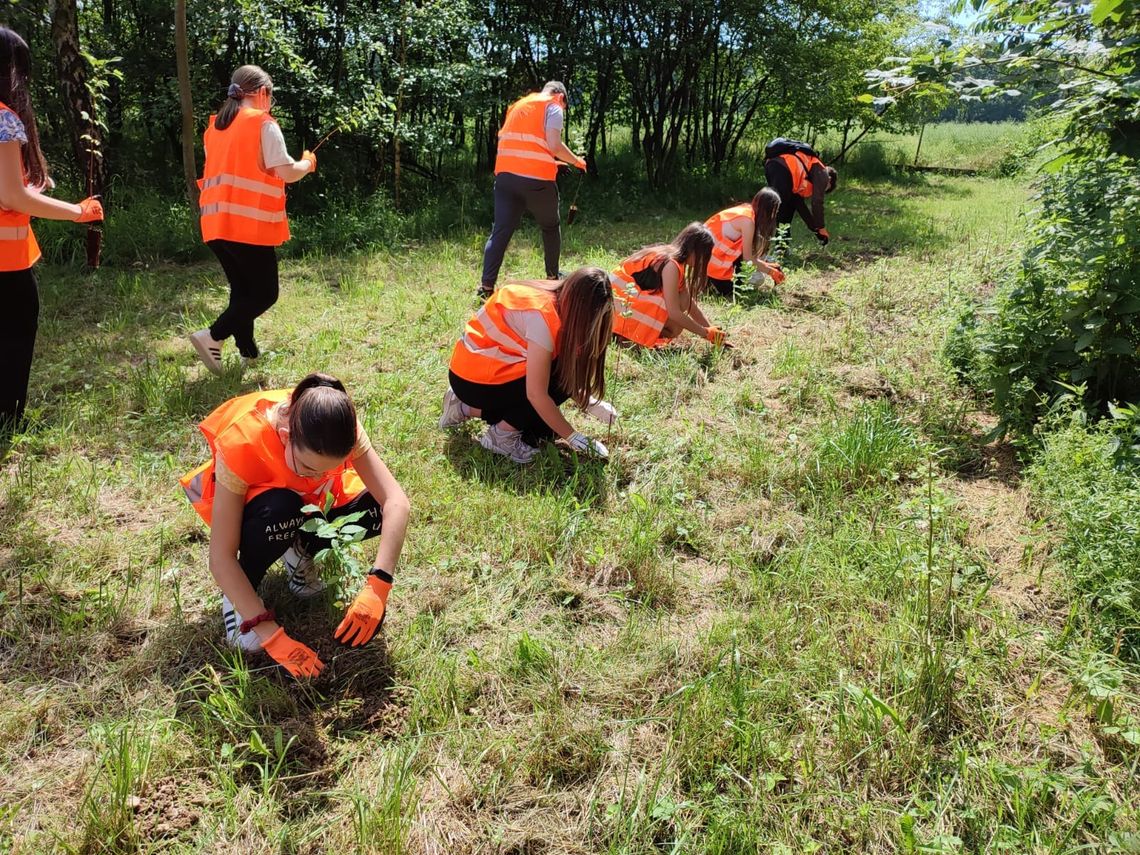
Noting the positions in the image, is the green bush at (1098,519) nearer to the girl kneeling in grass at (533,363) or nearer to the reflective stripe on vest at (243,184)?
the girl kneeling in grass at (533,363)

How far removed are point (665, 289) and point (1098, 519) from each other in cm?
246

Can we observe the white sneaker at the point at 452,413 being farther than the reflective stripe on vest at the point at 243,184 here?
No

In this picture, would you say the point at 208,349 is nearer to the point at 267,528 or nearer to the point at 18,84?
the point at 18,84

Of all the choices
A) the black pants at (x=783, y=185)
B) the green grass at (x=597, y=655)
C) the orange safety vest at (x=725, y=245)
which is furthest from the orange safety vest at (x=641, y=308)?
the black pants at (x=783, y=185)

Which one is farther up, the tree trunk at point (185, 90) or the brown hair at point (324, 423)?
the tree trunk at point (185, 90)

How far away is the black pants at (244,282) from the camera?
145 inches

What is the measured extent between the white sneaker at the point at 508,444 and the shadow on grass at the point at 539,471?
3 cm

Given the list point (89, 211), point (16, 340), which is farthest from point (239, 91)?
point (16, 340)

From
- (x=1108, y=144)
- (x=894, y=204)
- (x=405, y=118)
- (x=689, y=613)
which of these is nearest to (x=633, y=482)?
(x=689, y=613)

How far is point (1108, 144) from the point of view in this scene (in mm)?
3426

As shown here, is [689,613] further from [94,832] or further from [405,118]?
[405,118]

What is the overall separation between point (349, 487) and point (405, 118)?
21.0 feet

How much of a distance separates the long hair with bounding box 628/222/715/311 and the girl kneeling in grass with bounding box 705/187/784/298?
1.08 metres

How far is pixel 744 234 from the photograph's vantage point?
17.6 ft
